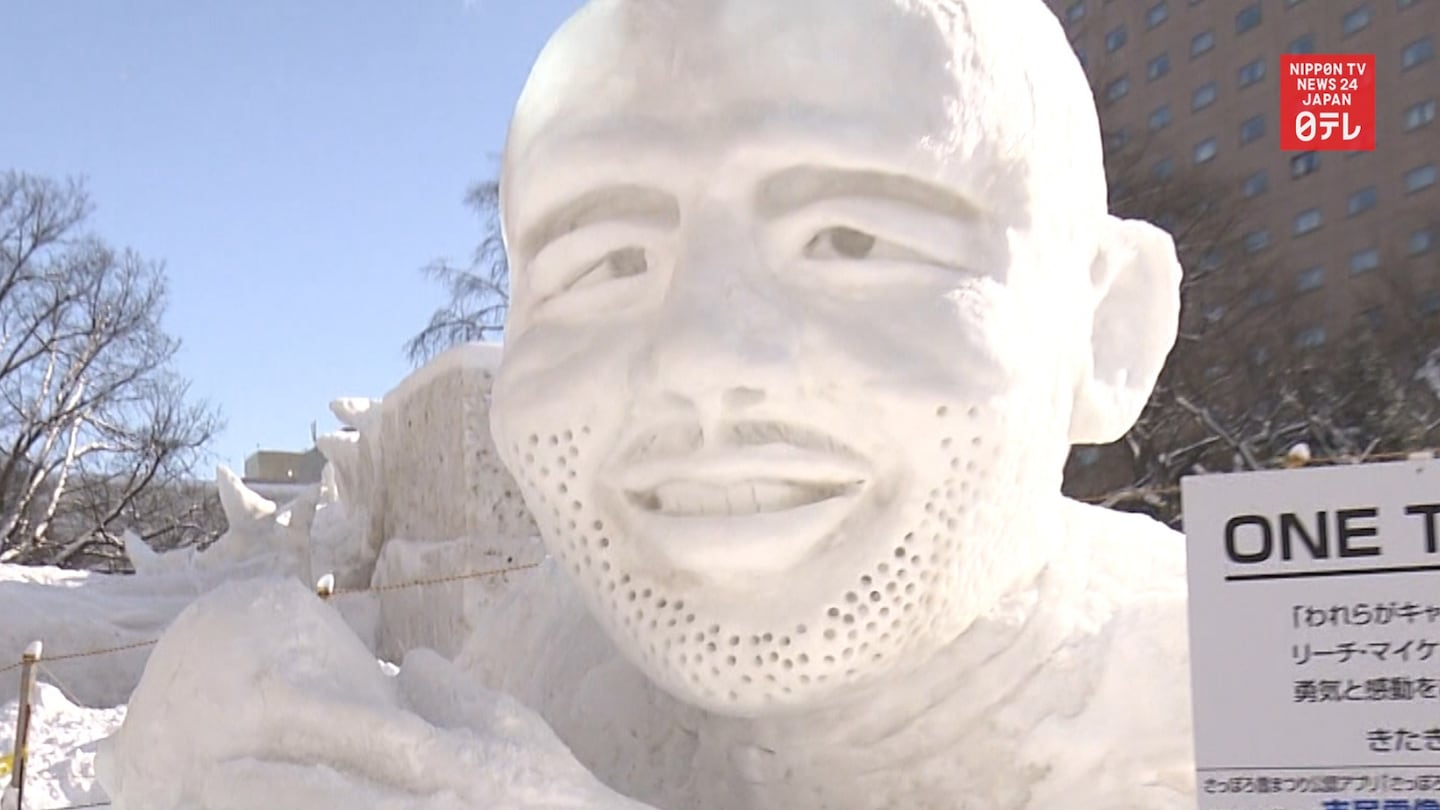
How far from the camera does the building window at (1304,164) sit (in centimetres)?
1521

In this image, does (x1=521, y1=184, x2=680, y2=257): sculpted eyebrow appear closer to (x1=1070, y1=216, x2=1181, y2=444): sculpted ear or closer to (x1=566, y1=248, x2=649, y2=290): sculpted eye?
(x1=566, y1=248, x2=649, y2=290): sculpted eye

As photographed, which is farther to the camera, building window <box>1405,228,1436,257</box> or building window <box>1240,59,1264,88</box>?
building window <box>1240,59,1264,88</box>

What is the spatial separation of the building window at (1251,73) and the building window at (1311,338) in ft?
10.4

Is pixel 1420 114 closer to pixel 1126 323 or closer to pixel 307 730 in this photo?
pixel 1126 323

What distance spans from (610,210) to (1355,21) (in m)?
15.1

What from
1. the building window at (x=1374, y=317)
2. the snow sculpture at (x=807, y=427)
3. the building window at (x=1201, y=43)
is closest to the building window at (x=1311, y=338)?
the building window at (x=1374, y=317)

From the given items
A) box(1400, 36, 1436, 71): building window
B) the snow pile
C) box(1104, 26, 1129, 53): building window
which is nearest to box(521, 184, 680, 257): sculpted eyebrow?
the snow pile

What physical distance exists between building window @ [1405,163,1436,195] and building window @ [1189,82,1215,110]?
2.54 m

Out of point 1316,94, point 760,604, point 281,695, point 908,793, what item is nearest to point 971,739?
point 908,793

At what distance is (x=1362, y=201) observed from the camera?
1496 cm

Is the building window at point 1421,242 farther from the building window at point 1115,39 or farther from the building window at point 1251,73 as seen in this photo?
the building window at point 1115,39

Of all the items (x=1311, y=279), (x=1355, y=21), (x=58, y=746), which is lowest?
(x=58, y=746)

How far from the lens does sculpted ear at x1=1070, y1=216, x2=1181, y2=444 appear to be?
187 centimetres

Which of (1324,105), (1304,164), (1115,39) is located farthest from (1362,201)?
(1324,105)
